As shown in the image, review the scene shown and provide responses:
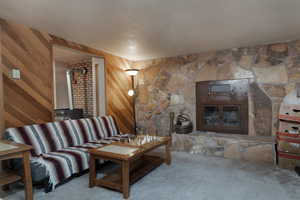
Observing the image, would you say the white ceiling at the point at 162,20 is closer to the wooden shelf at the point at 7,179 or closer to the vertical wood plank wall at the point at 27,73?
the vertical wood plank wall at the point at 27,73

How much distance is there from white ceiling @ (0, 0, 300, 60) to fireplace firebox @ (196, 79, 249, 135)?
0.87 metres

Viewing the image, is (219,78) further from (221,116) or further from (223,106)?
(221,116)

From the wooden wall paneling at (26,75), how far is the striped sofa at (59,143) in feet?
0.75

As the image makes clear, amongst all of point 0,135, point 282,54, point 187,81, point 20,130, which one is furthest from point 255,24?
point 0,135

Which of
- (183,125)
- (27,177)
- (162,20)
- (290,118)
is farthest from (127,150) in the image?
(290,118)

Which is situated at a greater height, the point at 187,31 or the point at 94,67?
the point at 187,31

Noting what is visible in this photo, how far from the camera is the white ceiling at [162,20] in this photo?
1982 mm

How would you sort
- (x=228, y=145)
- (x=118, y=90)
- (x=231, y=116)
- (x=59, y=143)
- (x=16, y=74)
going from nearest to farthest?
(x=16, y=74) < (x=59, y=143) < (x=228, y=145) < (x=231, y=116) < (x=118, y=90)

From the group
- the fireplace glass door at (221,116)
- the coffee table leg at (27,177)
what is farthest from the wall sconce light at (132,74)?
the coffee table leg at (27,177)

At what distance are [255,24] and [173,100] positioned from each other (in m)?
2.33

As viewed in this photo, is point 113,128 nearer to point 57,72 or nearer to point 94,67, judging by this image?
point 94,67

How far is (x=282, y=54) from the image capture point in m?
3.32

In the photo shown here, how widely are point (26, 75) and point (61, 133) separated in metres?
1.00

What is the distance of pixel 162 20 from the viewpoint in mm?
2369
